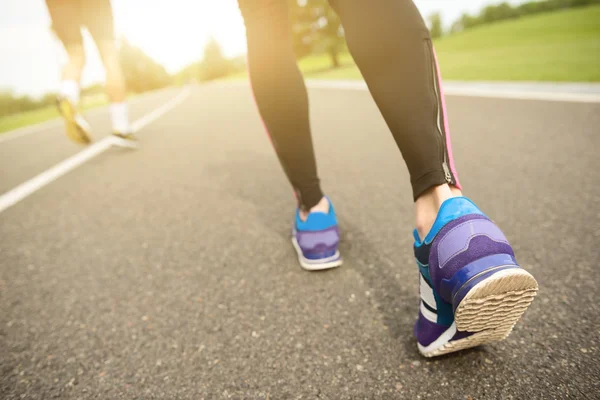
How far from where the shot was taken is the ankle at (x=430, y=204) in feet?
2.41

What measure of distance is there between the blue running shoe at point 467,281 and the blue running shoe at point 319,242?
430mm

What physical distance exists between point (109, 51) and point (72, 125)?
0.85 metres

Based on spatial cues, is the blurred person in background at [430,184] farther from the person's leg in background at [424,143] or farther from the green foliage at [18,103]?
the green foliage at [18,103]

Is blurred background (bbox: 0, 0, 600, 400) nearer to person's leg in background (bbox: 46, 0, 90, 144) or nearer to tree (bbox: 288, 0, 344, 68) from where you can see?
person's leg in background (bbox: 46, 0, 90, 144)

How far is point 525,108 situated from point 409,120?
10.5ft

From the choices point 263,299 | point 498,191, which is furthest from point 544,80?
point 263,299

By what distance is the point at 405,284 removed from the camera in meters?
1.07

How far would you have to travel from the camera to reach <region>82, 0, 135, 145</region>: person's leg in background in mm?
2787

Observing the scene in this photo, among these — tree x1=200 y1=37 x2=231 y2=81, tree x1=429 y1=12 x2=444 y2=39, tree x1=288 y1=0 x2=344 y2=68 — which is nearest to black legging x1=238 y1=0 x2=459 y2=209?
tree x1=288 y1=0 x2=344 y2=68

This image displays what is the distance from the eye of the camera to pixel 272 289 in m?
1.12

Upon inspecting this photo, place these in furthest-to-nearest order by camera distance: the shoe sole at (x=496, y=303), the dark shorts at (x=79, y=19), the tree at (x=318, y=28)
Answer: the tree at (x=318, y=28) → the dark shorts at (x=79, y=19) → the shoe sole at (x=496, y=303)

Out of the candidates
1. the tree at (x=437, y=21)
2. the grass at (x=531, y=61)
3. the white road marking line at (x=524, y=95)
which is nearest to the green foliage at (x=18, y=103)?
the grass at (x=531, y=61)

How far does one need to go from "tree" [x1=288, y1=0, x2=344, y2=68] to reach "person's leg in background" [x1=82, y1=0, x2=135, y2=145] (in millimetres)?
21870

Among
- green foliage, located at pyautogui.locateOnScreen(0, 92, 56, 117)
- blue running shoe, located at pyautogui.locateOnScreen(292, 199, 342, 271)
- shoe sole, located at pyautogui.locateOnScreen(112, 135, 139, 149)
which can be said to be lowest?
blue running shoe, located at pyautogui.locateOnScreen(292, 199, 342, 271)
